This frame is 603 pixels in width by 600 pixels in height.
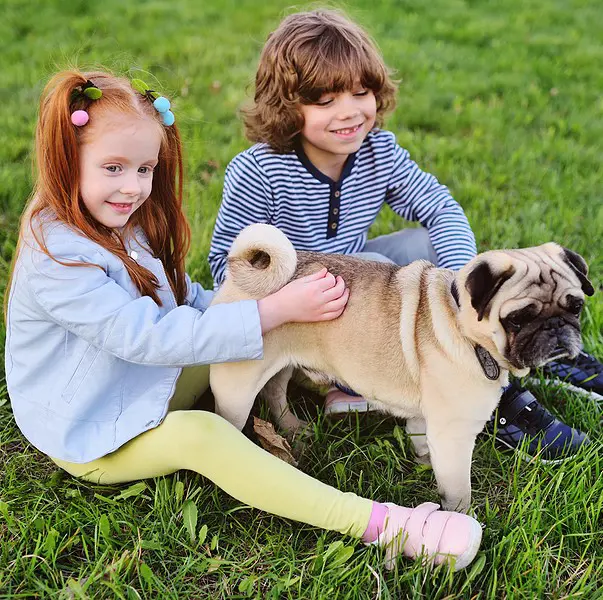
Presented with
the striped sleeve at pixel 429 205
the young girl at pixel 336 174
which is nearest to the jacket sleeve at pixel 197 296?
the young girl at pixel 336 174

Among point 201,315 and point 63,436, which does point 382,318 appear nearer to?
point 201,315

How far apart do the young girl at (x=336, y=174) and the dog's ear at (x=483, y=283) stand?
847 millimetres

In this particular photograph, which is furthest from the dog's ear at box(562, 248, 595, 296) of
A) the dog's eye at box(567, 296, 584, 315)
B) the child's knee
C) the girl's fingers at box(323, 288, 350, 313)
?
the child's knee

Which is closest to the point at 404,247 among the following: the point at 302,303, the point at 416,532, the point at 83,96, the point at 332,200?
the point at 332,200

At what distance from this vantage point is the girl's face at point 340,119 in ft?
10.6

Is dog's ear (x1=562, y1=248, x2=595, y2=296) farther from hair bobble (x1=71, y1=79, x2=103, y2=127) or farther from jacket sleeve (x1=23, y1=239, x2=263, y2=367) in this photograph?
hair bobble (x1=71, y1=79, x2=103, y2=127)

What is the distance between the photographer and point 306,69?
3168mm

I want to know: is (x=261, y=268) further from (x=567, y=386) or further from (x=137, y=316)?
(x=567, y=386)

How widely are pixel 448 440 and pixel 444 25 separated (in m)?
6.31

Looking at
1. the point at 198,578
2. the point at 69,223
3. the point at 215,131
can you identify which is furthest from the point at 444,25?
the point at 198,578

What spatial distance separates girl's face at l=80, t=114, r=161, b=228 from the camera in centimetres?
250

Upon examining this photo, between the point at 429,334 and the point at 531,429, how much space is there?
72 centimetres

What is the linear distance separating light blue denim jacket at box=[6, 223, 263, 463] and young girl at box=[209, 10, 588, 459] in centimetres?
83

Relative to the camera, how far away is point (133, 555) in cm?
234
